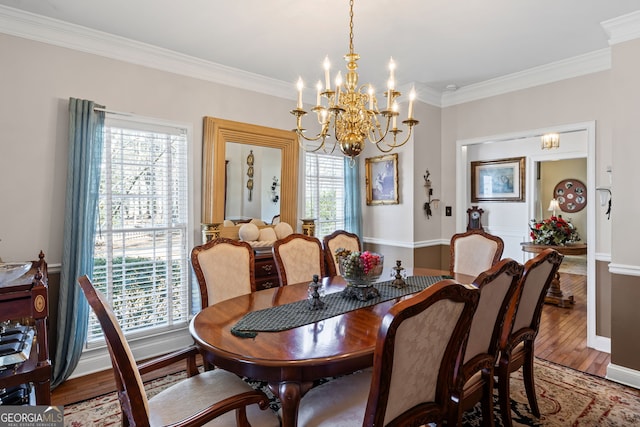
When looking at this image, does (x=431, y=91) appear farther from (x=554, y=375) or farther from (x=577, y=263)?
(x=577, y=263)

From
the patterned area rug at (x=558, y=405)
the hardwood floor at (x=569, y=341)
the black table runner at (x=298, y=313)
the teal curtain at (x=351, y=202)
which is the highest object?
the teal curtain at (x=351, y=202)

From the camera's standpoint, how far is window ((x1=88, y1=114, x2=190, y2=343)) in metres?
2.99

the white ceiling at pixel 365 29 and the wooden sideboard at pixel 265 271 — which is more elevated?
the white ceiling at pixel 365 29

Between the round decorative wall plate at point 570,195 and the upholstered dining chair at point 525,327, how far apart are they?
6825mm

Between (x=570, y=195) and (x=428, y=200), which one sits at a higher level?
(x=570, y=195)

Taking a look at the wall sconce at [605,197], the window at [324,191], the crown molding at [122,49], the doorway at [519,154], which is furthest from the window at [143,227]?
the wall sconce at [605,197]

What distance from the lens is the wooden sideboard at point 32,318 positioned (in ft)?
4.89

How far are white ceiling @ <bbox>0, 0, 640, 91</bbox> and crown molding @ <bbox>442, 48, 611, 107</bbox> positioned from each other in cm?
11

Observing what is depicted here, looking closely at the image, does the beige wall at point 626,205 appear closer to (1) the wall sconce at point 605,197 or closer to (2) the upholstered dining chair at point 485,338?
(1) the wall sconce at point 605,197

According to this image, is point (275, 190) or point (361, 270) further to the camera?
point (275, 190)

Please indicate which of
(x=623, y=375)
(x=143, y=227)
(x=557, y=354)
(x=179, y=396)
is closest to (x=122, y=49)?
(x=143, y=227)

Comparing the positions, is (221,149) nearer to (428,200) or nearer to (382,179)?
(382,179)

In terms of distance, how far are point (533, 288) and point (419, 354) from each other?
1.20 m

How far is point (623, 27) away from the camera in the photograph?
266 cm
